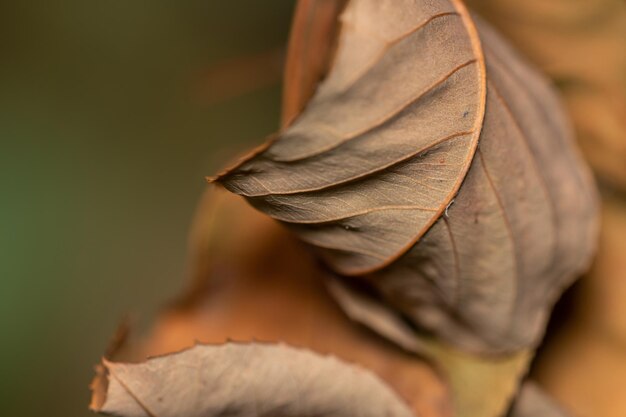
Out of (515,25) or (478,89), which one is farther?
(515,25)

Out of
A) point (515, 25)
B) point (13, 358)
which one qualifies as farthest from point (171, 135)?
point (515, 25)

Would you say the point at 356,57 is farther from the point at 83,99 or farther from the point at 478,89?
the point at 83,99

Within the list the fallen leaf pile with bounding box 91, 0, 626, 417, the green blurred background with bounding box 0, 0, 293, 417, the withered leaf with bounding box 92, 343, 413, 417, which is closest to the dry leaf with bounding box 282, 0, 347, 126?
the fallen leaf pile with bounding box 91, 0, 626, 417

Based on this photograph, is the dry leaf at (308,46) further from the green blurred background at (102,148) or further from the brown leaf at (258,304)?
the green blurred background at (102,148)

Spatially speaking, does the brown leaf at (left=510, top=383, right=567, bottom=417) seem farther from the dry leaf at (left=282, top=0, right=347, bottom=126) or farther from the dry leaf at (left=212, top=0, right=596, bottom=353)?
the dry leaf at (left=282, top=0, right=347, bottom=126)

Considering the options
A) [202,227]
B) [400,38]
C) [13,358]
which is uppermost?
[400,38]

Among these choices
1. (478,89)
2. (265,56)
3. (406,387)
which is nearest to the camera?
(478,89)

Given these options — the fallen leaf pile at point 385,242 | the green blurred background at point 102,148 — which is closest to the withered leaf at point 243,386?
the fallen leaf pile at point 385,242
